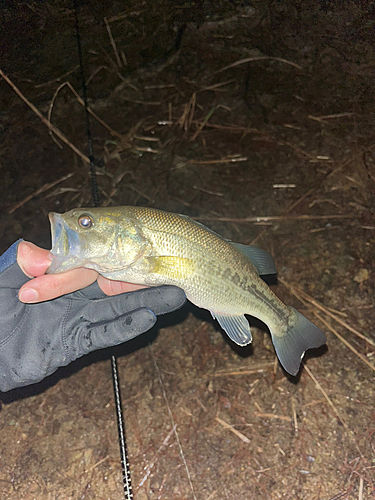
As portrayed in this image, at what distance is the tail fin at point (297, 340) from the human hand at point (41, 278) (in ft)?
5.28

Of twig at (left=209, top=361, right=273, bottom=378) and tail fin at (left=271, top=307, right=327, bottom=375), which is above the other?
tail fin at (left=271, top=307, right=327, bottom=375)

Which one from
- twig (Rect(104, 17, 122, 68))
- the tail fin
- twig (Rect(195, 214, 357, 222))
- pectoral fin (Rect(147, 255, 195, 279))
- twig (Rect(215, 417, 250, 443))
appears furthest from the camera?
twig (Rect(104, 17, 122, 68))

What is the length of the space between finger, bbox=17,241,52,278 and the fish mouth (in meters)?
0.15

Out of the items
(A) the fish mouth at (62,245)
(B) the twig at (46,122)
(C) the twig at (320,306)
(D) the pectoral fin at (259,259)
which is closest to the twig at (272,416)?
(C) the twig at (320,306)

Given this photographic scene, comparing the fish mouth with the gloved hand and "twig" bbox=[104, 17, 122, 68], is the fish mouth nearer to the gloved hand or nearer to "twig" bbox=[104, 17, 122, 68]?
the gloved hand

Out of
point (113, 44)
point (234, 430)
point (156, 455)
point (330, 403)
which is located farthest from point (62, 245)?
point (113, 44)

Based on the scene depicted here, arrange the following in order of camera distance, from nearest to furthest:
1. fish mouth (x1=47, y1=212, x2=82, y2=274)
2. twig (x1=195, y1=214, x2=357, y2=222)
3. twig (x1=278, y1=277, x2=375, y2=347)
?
1. fish mouth (x1=47, y1=212, x2=82, y2=274)
2. twig (x1=278, y1=277, x2=375, y2=347)
3. twig (x1=195, y1=214, x2=357, y2=222)

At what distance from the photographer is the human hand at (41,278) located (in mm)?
2498

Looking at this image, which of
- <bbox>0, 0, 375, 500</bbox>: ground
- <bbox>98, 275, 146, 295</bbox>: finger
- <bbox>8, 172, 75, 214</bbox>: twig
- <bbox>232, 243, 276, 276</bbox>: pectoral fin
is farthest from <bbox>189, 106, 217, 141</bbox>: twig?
<bbox>98, 275, 146, 295</bbox>: finger

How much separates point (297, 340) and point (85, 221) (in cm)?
184

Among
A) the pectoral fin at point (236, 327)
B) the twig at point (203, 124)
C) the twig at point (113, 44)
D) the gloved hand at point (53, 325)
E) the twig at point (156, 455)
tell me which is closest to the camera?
the gloved hand at point (53, 325)

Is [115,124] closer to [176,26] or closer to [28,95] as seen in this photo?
[28,95]

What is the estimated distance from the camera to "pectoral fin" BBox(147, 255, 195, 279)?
2553 mm

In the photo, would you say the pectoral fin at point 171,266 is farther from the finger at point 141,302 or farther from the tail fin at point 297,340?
the tail fin at point 297,340
